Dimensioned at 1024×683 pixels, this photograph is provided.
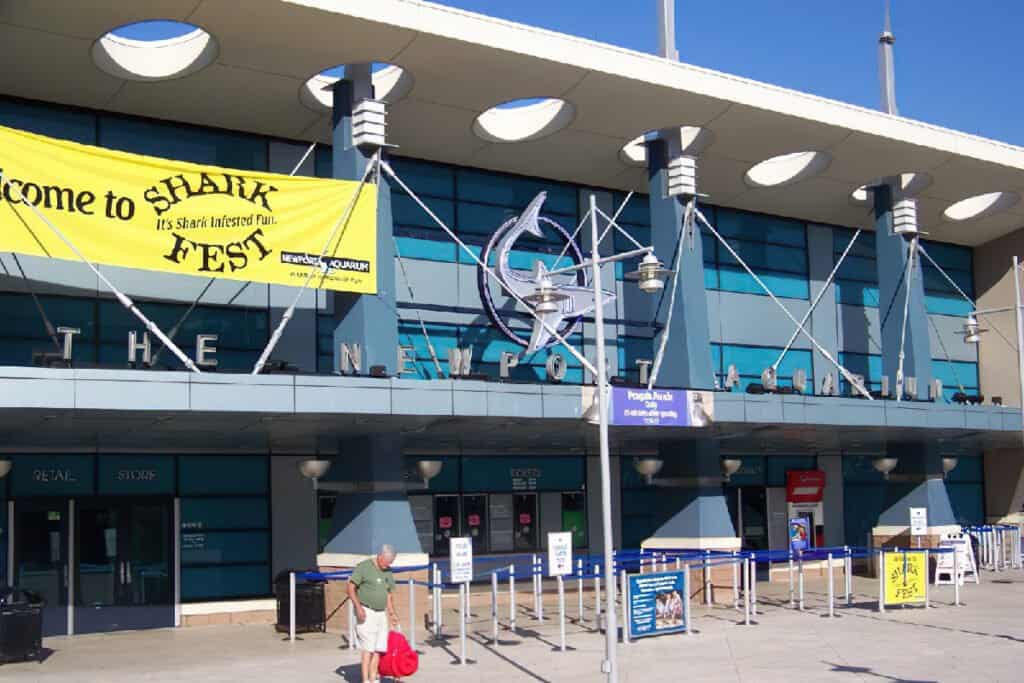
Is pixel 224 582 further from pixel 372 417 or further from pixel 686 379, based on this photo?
pixel 686 379

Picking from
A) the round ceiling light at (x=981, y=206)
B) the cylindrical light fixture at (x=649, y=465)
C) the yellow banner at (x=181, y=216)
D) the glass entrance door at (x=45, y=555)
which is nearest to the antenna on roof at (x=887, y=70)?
the round ceiling light at (x=981, y=206)

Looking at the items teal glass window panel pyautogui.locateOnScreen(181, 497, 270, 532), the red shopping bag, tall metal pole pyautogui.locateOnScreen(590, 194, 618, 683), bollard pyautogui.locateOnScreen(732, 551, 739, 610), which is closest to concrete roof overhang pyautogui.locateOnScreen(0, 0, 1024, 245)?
teal glass window panel pyautogui.locateOnScreen(181, 497, 270, 532)

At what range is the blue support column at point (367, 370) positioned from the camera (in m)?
24.0

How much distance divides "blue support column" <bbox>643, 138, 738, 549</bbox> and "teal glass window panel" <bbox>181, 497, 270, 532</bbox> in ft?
29.6

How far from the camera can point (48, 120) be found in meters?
24.9

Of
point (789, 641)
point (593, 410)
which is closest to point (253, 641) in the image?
A: point (593, 410)

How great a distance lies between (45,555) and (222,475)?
12.8 feet

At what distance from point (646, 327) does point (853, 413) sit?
597 centimetres

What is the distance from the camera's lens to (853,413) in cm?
2883

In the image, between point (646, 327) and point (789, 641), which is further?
point (646, 327)

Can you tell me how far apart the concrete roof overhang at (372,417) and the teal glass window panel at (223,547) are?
1751 millimetres

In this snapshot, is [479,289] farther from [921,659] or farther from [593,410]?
[921,659]

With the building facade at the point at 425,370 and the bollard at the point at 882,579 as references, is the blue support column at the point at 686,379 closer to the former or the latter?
the building facade at the point at 425,370

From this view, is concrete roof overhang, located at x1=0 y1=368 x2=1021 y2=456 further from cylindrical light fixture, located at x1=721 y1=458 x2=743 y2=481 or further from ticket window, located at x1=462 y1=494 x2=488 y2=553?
ticket window, located at x1=462 y1=494 x2=488 y2=553
